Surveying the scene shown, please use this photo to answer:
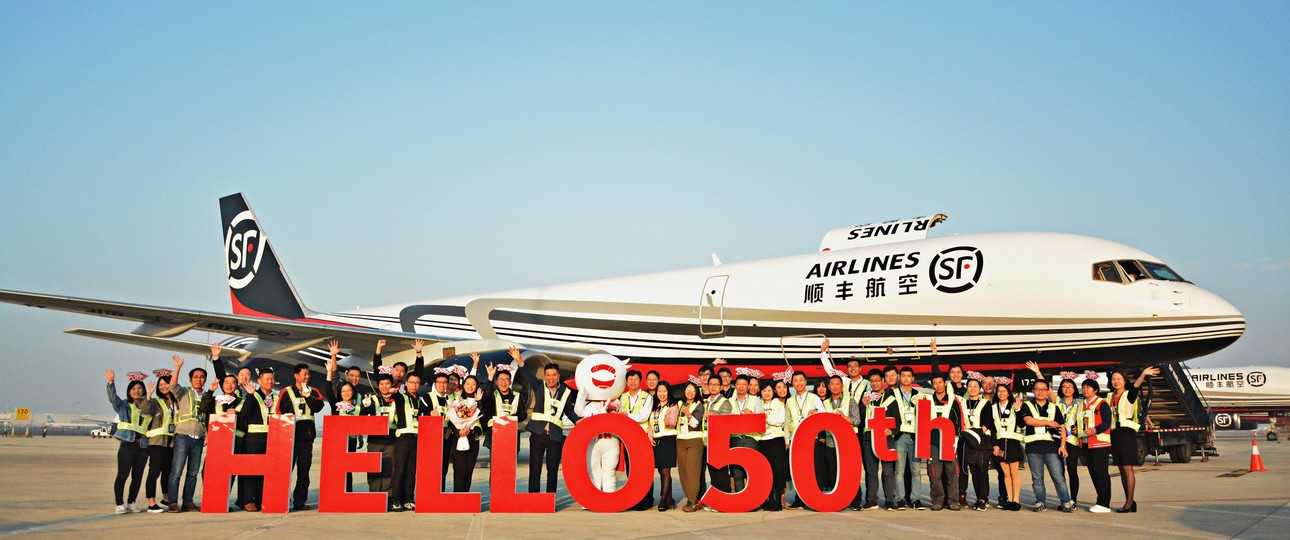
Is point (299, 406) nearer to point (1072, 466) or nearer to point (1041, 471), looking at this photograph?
point (1041, 471)

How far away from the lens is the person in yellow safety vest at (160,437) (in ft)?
36.3

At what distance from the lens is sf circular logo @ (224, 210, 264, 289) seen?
28.7m

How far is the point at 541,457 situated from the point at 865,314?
7950 millimetres

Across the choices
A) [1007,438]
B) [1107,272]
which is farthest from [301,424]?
[1107,272]

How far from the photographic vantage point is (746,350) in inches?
760

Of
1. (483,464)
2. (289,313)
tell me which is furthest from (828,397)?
(289,313)

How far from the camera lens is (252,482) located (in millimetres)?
11148

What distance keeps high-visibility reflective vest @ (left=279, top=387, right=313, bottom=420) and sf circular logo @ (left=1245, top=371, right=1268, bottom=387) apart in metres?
58.4

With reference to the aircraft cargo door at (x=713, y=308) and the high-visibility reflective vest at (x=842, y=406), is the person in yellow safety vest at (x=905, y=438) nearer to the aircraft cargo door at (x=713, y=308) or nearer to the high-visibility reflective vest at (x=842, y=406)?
the high-visibility reflective vest at (x=842, y=406)

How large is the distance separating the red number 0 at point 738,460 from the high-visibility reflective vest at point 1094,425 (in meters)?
3.88

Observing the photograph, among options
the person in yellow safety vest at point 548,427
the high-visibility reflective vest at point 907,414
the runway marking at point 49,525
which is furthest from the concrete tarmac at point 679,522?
the high-visibility reflective vest at point 907,414

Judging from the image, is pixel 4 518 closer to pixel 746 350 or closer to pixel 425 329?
pixel 746 350

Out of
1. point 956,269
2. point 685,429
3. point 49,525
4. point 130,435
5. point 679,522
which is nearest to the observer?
point 49,525

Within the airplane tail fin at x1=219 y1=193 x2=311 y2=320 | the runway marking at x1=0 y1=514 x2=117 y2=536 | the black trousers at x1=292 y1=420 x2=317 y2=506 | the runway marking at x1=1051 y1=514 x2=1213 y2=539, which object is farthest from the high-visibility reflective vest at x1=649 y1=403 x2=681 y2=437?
the airplane tail fin at x1=219 y1=193 x2=311 y2=320
